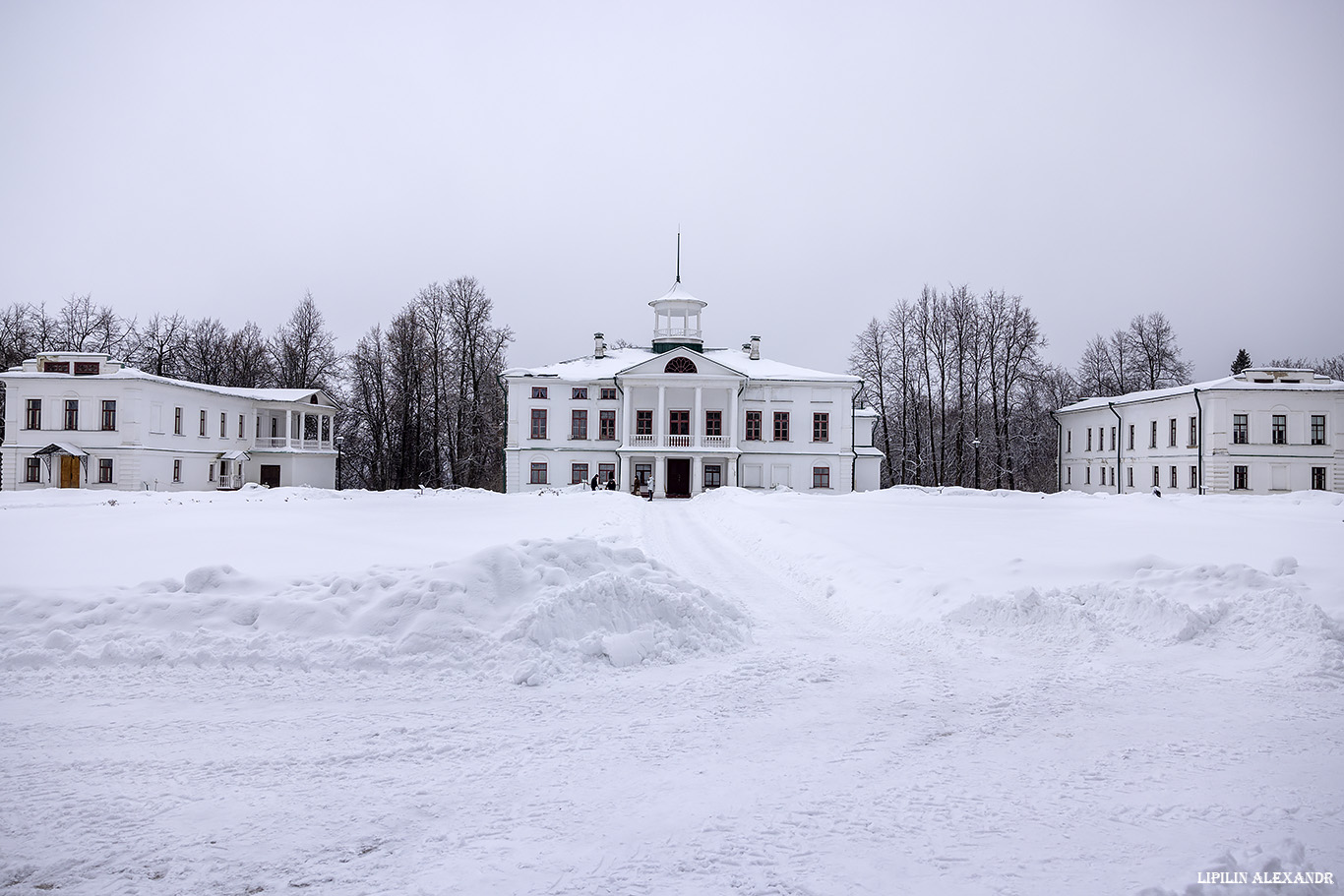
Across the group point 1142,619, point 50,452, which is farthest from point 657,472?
point 1142,619

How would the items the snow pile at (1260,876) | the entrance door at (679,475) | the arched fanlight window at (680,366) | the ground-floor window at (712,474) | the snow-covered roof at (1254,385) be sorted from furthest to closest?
the entrance door at (679,475)
the ground-floor window at (712,474)
the arched fanlight window at (680,366)
the snow-covered roof at (1254,385)
the snow pile at (1260,876)

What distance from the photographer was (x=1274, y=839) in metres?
3.73

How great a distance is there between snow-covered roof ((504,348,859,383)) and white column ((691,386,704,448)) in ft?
7.23

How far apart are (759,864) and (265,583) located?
7.01 metres

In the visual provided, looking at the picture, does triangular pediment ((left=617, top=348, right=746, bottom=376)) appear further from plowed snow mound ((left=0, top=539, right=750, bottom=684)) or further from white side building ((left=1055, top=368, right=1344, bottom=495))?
plowed snow mound ((left=0, top=539, right=750, bottom=684))

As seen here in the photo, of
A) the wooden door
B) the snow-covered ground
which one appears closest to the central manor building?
the wooden door

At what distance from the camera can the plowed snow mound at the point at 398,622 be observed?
22.6ft

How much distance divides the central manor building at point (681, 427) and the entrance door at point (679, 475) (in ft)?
0.19

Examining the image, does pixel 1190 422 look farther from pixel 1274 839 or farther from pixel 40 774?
pixel 40 774

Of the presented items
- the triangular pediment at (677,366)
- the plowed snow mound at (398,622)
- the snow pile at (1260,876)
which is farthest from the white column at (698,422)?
the snow pile at (1260,876)

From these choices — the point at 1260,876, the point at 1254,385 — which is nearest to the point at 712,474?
the point at 1254,385

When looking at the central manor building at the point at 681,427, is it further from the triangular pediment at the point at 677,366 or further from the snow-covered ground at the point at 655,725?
the snow-covered ground at the point at 655,725

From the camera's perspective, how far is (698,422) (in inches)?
1809

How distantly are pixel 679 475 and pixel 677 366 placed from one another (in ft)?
21.0
